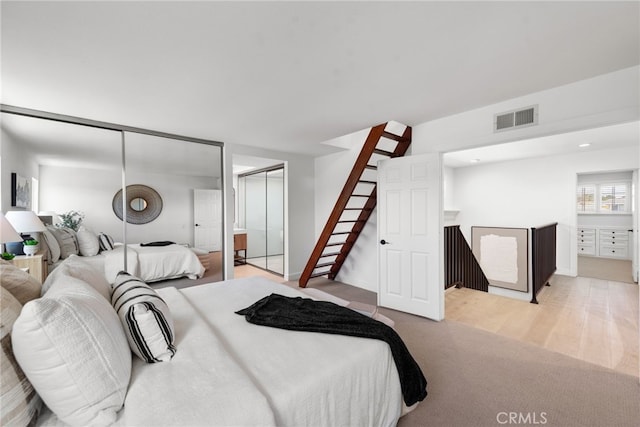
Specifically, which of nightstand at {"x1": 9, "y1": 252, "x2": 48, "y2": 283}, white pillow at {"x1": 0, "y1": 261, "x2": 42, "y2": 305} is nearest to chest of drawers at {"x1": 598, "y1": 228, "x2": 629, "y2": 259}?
white pillow at {"x1": 0, "y1": 261, "x2": 42, "y2": 305}

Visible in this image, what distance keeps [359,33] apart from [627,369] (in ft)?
10.8

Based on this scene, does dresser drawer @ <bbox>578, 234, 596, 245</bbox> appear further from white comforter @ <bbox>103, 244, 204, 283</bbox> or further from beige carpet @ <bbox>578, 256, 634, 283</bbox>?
white comforter @ <bbox>103, 244, 204, 283</bbox>

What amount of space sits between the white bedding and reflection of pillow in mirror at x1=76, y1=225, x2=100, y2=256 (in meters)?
2.13

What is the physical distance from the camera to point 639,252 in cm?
428

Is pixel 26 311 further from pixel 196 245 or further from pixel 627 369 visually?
pixel 627 369

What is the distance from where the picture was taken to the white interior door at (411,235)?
316 centimetres

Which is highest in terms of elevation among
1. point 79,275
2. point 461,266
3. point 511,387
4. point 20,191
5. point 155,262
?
point 20,191

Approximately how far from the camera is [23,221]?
2.44 m

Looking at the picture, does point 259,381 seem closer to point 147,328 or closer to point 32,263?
point 147,328

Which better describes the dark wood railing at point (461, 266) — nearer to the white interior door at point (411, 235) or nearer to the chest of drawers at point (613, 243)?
the white interior door at point (411, 235)

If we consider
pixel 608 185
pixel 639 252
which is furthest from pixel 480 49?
pixel 608 185

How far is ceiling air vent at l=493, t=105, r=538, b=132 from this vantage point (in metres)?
2.51

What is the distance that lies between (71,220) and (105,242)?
15.4 inches

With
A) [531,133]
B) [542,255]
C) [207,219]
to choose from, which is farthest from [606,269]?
[207,219]
